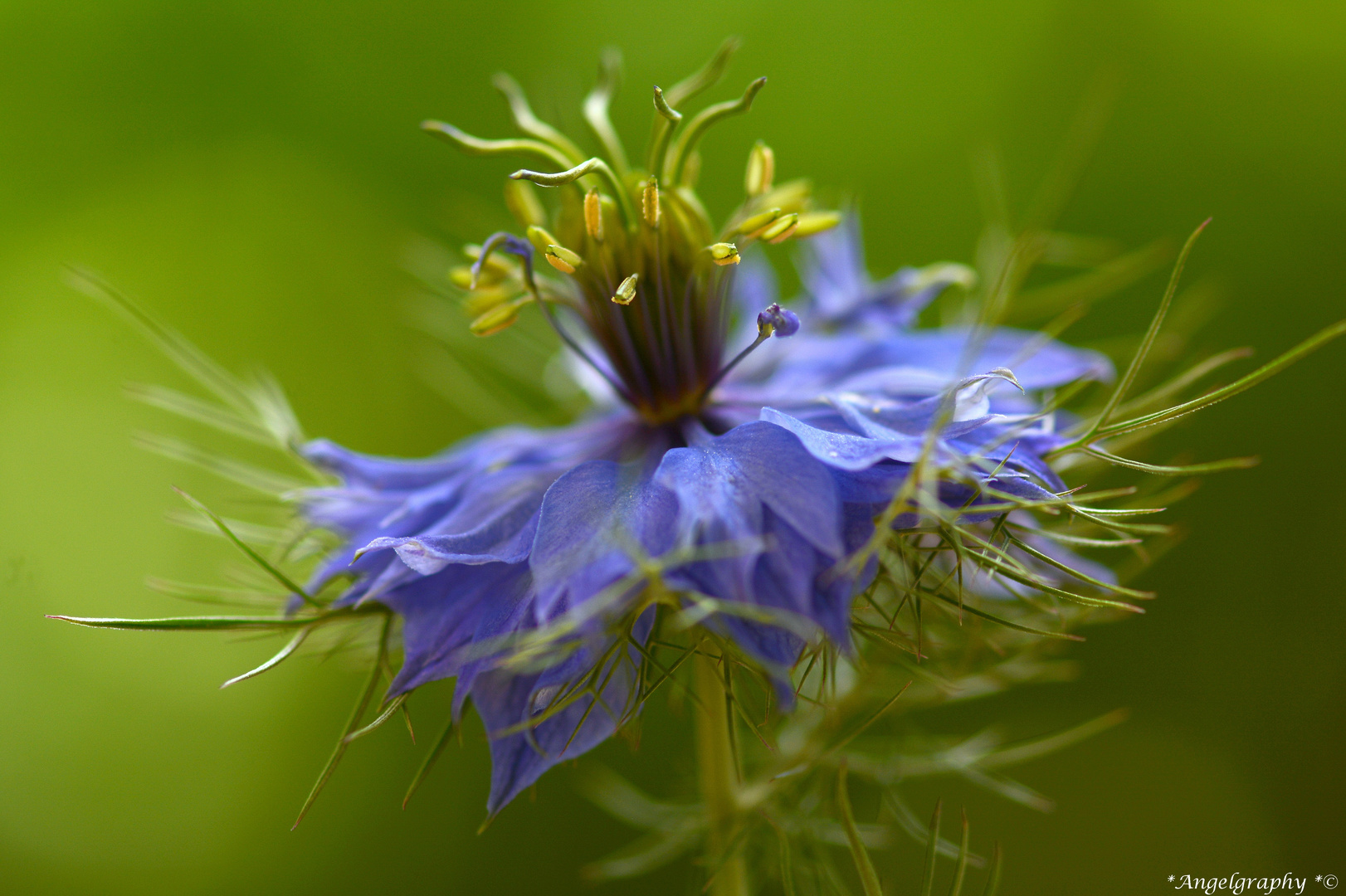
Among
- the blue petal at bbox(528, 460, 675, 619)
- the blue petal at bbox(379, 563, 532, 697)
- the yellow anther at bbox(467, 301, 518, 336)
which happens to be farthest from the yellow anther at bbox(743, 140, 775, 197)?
the blue petal at bbox(379, 563, 532, 697)

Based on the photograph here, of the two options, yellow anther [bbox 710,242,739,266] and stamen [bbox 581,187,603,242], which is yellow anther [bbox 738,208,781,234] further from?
stamen [bbox 581,187,603,242]

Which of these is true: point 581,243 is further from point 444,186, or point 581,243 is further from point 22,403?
point 22,403

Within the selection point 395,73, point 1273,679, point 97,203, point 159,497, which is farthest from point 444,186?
point 1273,679

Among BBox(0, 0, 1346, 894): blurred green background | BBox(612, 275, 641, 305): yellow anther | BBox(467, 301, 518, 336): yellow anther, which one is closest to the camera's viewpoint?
BBox(612, 275, 641, 305): yellow anther

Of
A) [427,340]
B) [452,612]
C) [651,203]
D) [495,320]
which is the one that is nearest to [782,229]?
[651,203]

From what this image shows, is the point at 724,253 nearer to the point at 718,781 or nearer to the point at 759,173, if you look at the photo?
the point at 759,173

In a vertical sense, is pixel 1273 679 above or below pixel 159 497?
below
